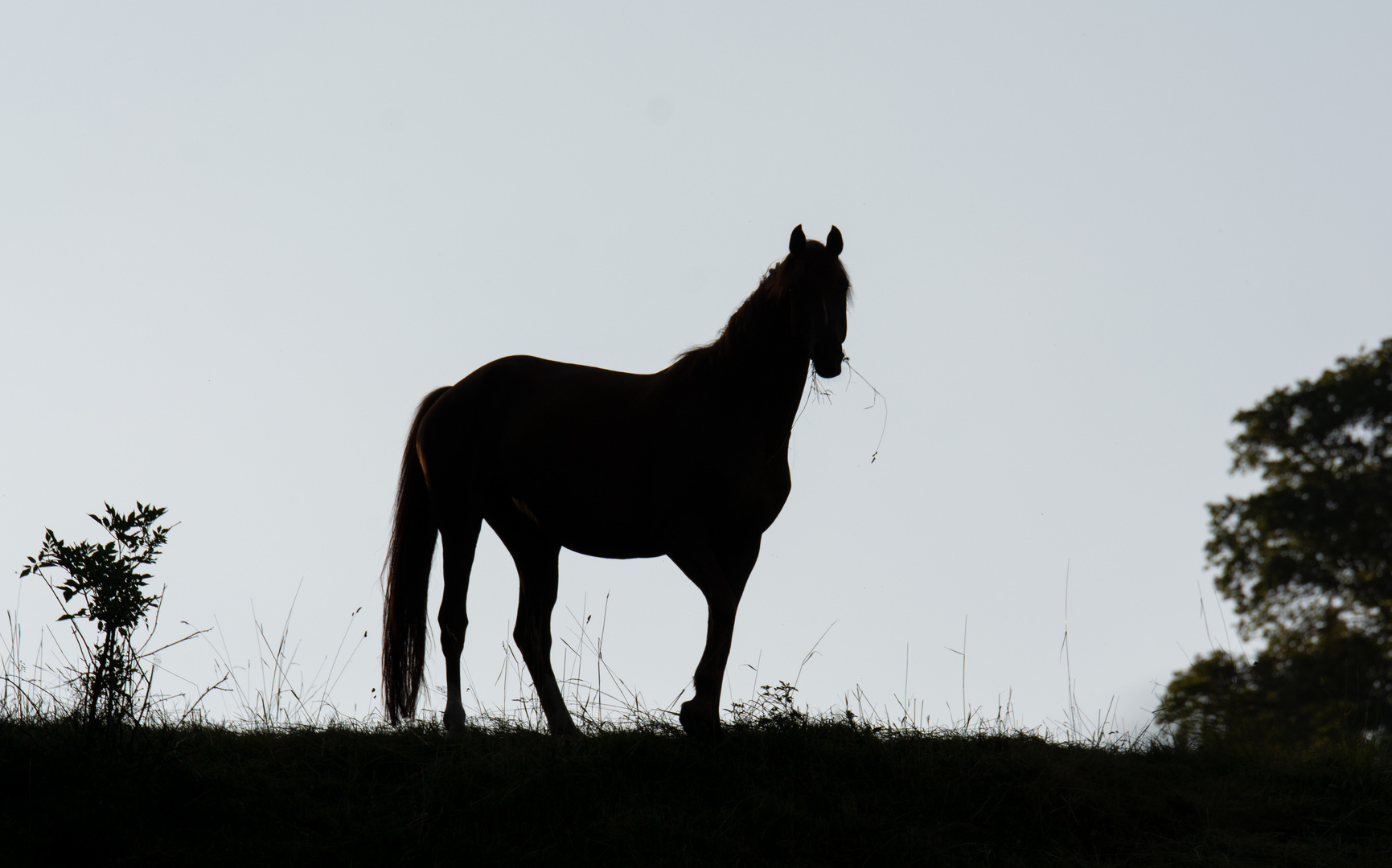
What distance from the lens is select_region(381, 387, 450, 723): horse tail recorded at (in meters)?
6.07

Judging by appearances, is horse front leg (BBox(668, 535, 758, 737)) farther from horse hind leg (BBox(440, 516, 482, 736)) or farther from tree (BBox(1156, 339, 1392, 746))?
tree (BBox(1156, 339, 1392, 746))

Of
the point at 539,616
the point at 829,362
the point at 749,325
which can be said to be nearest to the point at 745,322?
the point at 749,325

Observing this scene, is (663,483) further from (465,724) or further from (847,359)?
(465,724)

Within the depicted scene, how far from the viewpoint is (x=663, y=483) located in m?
5.22

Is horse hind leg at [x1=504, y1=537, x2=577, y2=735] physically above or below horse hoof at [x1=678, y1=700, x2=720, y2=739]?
above

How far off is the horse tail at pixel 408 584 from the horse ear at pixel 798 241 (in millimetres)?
2759

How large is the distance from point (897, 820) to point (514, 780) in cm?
165

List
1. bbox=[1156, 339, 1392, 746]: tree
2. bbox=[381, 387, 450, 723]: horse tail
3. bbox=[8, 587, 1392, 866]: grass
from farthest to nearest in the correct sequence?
bbox=[1156, 339, 1392, 746]: tree, bbox=[381, 387, 450, 723]: horse tail, bbox=[8, 587, 1392, 866]: grass

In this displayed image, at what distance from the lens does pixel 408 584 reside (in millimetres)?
6395

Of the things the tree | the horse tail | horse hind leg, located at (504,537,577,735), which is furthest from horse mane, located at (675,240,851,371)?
the tree

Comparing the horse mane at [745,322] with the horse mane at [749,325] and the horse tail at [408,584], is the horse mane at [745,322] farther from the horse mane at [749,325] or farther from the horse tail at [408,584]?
the horse tail at [408,584]

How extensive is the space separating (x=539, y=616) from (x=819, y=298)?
2572 mm

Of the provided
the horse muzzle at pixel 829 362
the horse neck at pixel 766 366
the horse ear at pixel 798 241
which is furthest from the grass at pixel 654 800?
the horse ear at pixel 798 241

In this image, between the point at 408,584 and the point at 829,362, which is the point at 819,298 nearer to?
the point at 829,362
